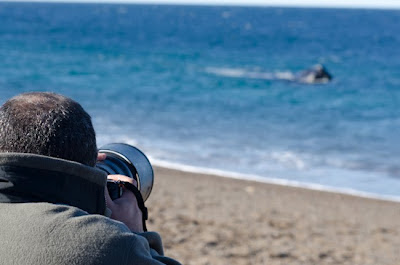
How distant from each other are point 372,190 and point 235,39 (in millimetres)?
37190

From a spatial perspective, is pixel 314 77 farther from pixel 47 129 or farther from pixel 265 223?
pixel 47 129

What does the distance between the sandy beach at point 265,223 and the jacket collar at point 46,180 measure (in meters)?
4.24

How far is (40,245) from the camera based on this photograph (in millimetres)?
1141

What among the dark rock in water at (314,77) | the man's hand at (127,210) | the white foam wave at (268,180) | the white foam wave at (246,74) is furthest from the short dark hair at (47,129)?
the white foam wave at (246,74)

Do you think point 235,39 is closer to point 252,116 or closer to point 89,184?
point 252,116

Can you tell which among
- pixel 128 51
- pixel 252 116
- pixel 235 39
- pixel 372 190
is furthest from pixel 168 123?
pixel 235 39

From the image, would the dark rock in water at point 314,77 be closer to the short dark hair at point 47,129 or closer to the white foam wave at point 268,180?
the white foam wave at point 268,180

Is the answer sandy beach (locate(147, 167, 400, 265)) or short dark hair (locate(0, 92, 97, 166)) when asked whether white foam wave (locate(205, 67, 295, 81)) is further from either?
short dark hair (locate(0, 92, 97, 166))

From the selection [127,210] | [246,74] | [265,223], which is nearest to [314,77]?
[246,74]

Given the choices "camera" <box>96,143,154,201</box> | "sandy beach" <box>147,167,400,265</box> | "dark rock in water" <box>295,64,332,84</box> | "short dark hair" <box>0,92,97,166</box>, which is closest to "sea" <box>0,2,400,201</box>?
"dark rock in water" <box>295,64,332,84</box>

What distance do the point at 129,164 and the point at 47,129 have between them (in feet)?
1.65

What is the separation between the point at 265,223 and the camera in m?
6.93

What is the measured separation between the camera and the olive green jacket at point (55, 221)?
1.14 metres

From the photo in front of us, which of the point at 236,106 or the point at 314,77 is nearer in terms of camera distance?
the point at 236,106
